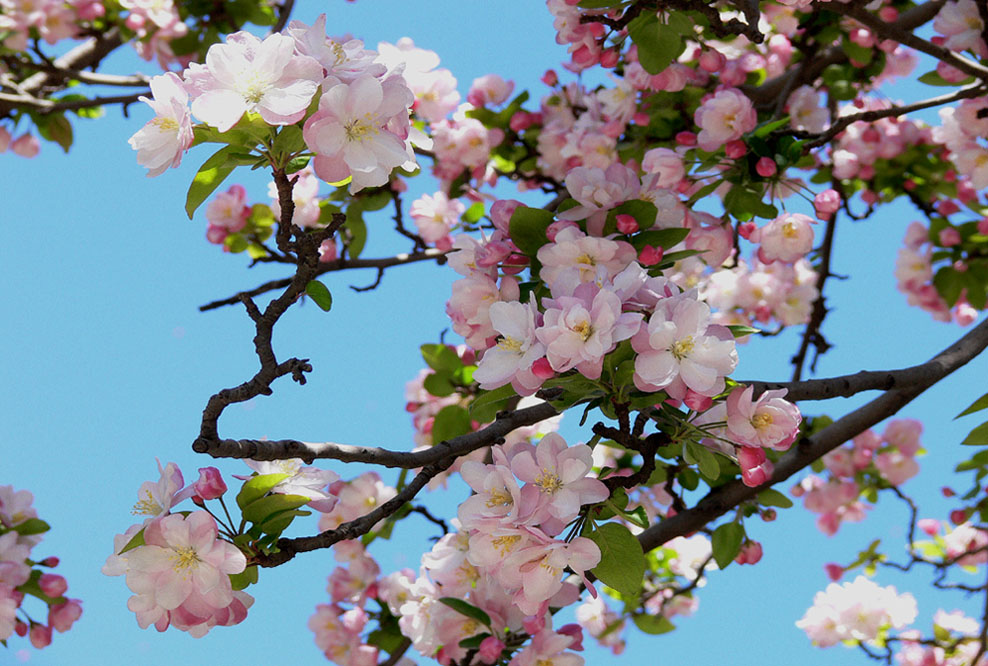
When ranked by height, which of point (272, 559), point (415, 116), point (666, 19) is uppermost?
point (415, 116)

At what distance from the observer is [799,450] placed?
1960 mm

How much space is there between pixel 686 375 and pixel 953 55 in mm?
1358

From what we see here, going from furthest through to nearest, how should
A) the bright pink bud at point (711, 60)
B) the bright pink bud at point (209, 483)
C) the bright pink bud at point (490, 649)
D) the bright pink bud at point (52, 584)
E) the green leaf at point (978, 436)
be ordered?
the bright pink bud at point (711, 60)
the bright pink bud at point (52, 584)
the bright pink bud at point (490, 649)
the green leaf at point (978, 436)
the bright pink bud at point (209, 483)

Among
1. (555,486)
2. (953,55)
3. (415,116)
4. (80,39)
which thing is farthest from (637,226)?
(80,39)

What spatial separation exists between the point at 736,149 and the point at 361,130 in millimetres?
970

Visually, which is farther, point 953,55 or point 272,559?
point 953,55

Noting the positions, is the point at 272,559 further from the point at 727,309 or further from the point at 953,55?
the point at 727,309

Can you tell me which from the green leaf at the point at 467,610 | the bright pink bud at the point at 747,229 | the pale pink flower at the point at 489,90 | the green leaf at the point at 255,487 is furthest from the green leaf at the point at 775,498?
the pale pink flower at the point at 489,90

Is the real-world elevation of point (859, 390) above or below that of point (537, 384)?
above

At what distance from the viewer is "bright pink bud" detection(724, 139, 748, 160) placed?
6.19 feet

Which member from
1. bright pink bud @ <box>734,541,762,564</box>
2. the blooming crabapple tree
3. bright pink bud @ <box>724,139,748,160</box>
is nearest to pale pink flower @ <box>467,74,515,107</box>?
the blooming crabapple tree

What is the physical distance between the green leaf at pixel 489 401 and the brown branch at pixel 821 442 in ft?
1.30

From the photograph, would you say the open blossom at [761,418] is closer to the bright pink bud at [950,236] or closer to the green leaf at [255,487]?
the green leaf at [255,487]

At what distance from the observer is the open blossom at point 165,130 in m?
1.17
